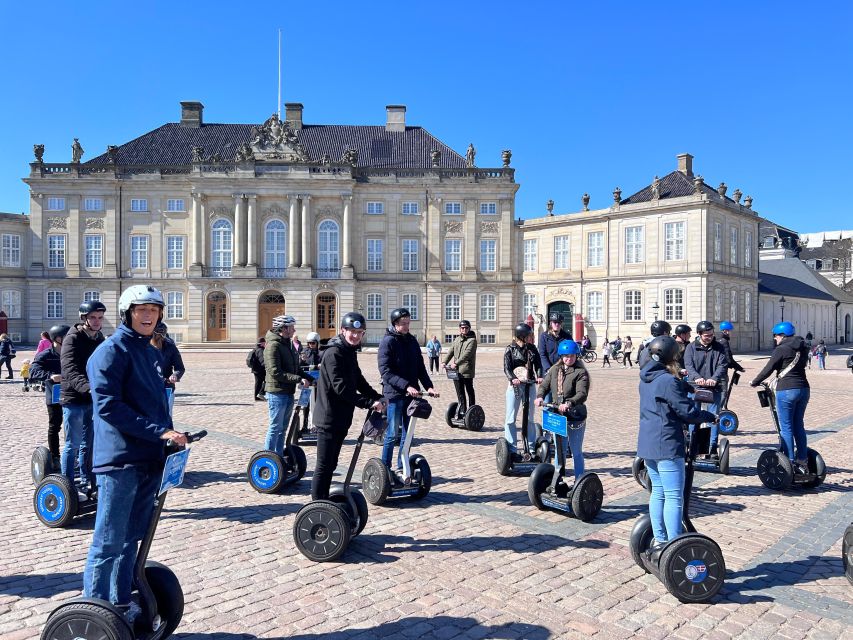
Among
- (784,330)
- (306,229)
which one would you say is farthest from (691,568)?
(306,229)

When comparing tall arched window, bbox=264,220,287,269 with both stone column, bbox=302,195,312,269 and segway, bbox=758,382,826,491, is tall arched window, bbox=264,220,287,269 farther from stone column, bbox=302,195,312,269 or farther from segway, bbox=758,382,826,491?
segway, bbox=758,382,826,491

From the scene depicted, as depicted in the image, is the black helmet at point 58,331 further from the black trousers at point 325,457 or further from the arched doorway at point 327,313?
the arched doorway at point 327,313

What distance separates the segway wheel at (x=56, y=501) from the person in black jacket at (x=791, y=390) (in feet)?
24.4

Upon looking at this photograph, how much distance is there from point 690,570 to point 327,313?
40.3 metres

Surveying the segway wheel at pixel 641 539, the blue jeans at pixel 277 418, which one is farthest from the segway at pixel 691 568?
the blue jeans at pixel 277 418

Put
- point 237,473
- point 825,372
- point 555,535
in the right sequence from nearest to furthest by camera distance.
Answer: point 555,535, point 237,473, point 825,372

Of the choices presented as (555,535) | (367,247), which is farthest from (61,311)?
(555,535)

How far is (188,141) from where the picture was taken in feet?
155

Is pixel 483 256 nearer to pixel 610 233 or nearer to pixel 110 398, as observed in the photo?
pixel 610 233

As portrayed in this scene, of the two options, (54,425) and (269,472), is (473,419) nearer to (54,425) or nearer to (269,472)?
(269,472)

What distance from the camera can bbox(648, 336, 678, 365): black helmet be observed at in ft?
14.3

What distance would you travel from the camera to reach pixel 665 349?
436 centimetres

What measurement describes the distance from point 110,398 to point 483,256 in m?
41.5

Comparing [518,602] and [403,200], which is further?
[403,200]
